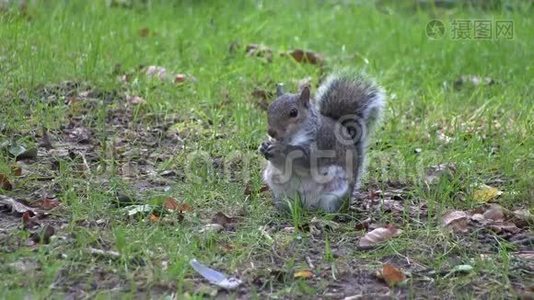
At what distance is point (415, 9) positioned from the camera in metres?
7.58

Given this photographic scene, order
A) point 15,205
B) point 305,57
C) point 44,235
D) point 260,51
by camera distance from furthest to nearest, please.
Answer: point 260,51 → point 305,57 → point 15,205 → point 44,235

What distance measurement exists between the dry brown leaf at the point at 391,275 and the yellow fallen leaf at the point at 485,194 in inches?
37.1

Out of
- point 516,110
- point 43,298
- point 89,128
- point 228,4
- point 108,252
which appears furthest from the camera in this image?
point 228,4

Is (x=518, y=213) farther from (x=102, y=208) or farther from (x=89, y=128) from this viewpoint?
(x=89, y=128)

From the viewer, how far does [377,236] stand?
11.6 feet

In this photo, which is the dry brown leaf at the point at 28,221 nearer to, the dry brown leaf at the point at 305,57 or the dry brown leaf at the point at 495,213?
the dry brown leaf at the point at 495,213

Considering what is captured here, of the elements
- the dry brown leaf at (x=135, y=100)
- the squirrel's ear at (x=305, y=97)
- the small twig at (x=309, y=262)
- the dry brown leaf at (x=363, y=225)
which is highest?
the squirrel's ear at (x=305, y=97)

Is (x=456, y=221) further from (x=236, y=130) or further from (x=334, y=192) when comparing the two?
(x=236, y=130)

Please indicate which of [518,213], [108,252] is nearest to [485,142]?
[518,213]

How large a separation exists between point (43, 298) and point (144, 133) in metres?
1.97

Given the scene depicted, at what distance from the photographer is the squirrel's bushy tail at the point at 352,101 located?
13.0 ft

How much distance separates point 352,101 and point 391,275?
39.0 inches

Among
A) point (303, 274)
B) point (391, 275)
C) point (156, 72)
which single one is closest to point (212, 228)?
point (303, 274)

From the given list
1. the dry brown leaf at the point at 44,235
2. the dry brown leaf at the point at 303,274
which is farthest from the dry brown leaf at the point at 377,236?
the dry brown leaf at the point at 44,235
